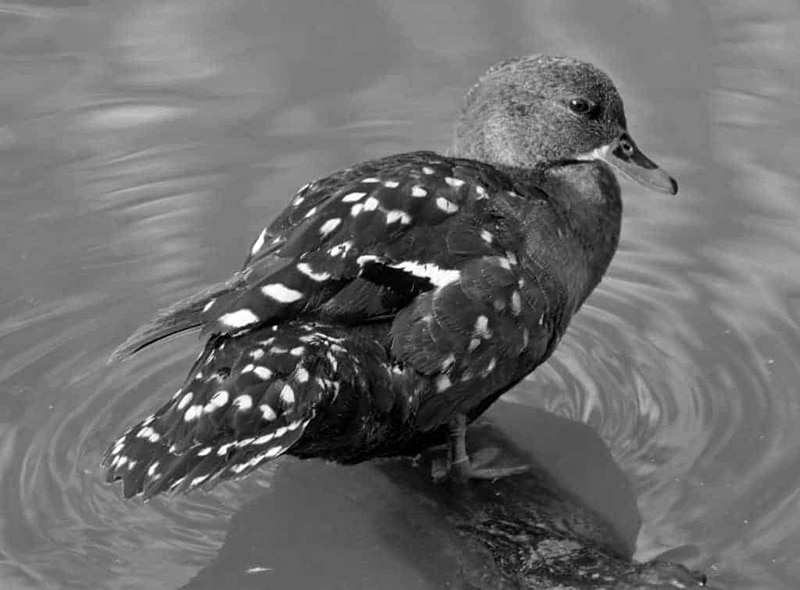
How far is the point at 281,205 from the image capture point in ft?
22.9

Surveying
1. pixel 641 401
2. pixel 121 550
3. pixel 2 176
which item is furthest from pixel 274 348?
pixel 2 176

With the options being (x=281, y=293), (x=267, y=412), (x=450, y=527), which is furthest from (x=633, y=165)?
(x=267, y=412)

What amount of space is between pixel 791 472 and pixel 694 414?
433 millimetres

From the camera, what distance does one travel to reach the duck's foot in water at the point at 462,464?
558 centimetres

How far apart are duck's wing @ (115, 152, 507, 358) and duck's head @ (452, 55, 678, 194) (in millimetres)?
623

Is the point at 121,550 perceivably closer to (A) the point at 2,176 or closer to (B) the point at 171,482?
(B) the point at 171,482

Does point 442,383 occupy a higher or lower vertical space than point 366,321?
lower

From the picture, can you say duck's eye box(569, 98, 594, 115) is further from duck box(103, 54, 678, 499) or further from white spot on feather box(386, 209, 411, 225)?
white spot on feather box(386, 209, 411, 225)

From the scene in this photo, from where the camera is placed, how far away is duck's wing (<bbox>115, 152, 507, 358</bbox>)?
4957 millimetres

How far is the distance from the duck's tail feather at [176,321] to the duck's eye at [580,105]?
1.70 m

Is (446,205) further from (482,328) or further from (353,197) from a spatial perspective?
(482,328)

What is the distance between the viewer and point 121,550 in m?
5.21

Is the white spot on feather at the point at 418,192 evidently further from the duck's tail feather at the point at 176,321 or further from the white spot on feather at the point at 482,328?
the duck's tail feather at the point at 176,321

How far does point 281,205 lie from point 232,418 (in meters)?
2.39
